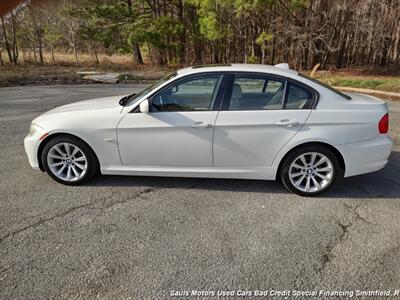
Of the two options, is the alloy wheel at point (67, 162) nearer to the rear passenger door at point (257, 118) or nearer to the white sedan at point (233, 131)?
the white sedan at point (233, 131)

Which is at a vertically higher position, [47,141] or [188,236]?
[47,141]

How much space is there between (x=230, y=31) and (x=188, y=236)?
596 inches

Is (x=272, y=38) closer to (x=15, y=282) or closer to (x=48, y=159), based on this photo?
(x=48, y=159)

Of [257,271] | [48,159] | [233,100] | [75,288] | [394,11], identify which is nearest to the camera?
[75,288]

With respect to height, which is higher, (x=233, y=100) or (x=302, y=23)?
(x=302, y=23)

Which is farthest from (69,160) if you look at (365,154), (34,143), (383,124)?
(383,124)

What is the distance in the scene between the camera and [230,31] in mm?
15773

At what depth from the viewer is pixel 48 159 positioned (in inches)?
138

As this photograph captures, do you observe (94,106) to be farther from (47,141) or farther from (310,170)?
(310,170)

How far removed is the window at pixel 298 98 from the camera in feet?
10.6

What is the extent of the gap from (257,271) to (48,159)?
277 cm

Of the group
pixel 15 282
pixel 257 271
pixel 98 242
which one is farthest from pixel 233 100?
pixel 15 282

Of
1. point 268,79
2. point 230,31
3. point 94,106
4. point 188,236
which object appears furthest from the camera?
point 230,31

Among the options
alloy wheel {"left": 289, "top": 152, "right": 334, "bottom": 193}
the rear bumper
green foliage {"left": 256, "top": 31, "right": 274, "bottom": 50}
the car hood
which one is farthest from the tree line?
alloy wheel {"left": 289, "top": 152, "right": 334, "bottom": 193}
